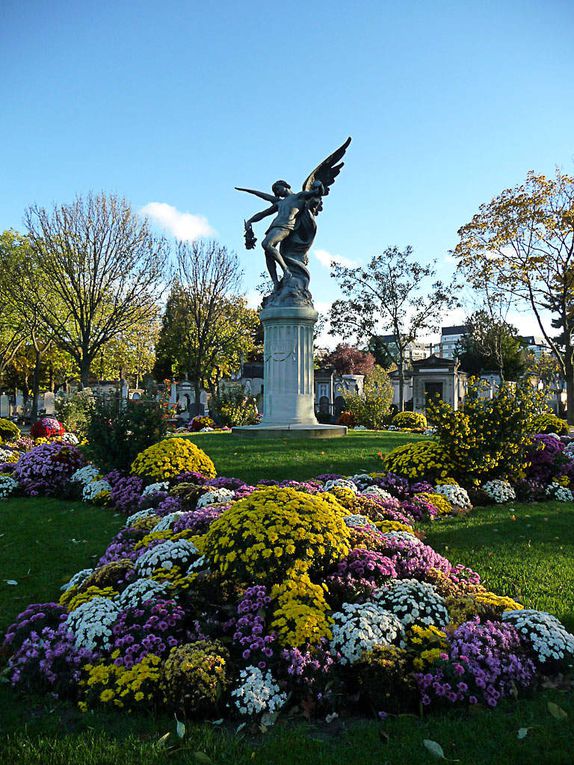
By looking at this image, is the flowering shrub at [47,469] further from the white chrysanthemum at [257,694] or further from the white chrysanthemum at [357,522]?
the white chrysanthemum at [257,694]

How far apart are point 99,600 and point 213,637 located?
947 millimetres

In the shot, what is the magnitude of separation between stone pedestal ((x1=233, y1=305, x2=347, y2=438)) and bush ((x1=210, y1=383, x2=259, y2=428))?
8.28 meters

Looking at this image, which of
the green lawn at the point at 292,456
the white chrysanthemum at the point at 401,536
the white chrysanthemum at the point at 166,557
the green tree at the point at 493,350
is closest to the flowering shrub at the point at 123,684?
the white chrysanthemum at the point at 166,557

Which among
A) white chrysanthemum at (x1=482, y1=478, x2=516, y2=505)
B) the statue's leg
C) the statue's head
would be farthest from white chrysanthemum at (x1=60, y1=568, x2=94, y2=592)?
the statue's head

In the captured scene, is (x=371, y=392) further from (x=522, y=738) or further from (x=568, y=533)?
(x=522, y=738)

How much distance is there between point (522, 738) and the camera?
9.34ft

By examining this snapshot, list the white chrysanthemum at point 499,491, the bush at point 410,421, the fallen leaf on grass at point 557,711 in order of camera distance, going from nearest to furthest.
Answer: the fallen leaf on grass at point 557,711, the white chrysanthemum at point 499,491, the bush at point 410,421

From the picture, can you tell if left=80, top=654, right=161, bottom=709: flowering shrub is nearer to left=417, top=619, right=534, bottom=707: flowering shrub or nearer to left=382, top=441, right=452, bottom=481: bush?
left=417, top=619, right=534, bottom=707: flowering shrub

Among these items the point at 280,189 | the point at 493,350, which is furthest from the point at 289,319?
the point at 493,350

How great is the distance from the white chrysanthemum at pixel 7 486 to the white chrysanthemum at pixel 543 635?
28.6ft

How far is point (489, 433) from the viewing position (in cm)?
864

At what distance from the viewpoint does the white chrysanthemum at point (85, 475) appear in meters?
9.51

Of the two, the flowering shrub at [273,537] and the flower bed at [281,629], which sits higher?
the flowering shrub at [273,537]

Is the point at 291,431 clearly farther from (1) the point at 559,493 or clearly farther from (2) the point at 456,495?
(1) the point at 559,493
